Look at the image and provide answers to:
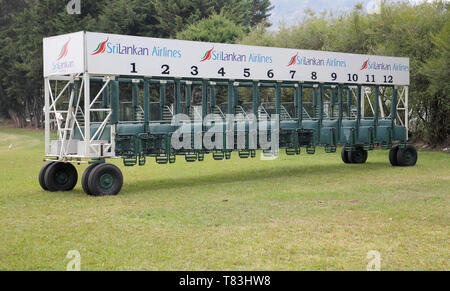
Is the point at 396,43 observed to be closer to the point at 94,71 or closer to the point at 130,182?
the point at 130,182

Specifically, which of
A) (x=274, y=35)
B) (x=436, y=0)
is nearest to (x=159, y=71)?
(x=436, y=0)

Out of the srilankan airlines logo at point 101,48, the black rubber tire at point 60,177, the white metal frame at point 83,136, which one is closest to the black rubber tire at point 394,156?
the white metal frame at point 83,136

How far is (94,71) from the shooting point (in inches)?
581

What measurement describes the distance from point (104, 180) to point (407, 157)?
1264 cm

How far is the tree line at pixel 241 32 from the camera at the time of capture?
28125 mm

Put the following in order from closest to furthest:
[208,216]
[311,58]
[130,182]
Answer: [208,216] → [130,182] → [311,58]

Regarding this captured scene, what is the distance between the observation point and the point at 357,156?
24.2 m

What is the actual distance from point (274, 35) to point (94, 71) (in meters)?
26.7

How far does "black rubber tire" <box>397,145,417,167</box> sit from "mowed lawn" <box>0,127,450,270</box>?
3.17 m

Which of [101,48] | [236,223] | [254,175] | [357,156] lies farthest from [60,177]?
[357,156]

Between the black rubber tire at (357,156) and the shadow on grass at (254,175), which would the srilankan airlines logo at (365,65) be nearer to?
the shadow on grass at (254,175)

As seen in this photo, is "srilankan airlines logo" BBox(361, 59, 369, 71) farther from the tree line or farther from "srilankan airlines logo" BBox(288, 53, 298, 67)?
the tree line

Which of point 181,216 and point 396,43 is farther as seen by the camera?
point 396,43

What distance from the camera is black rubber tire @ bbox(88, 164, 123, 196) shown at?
14.7 m
